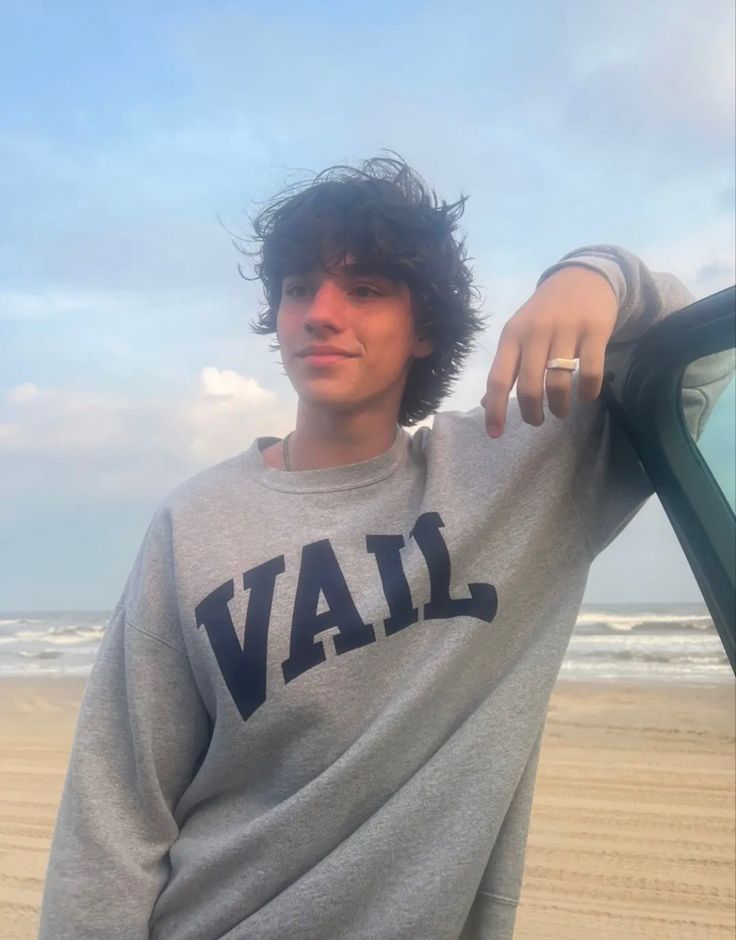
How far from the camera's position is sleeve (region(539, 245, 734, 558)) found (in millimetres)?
1181

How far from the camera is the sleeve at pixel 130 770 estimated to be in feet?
4.11

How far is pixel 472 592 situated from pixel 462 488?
0.17 metres

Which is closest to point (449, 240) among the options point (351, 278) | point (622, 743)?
point (351, 278)

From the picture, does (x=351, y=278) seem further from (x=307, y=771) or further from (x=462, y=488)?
(x=307, y=771)

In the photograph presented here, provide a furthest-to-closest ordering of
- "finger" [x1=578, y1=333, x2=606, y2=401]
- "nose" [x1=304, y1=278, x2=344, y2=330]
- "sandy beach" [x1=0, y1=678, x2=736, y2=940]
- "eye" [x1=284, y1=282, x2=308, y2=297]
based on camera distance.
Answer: "sandy beach" [x1=0, y1=678, x2=736, y2=940] → "eye" [x1=284, y1=282, x2=308, y2=297] → "nose" [x1=304, y1=278, x2=344, y2=330] → "finger" [x1=578, y1=333, x2=606, y2=401]

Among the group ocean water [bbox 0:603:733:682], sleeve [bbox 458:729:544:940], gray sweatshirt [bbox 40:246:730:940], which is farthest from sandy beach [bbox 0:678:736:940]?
ocean water [bbox 0:603:733:682]

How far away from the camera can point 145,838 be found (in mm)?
1312

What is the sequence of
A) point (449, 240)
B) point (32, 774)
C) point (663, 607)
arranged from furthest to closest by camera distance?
point (663, 607) → point (32, 774) → point (449, 240)

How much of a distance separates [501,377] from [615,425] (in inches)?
8.2

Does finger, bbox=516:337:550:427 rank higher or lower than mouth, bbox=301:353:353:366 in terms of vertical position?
lower

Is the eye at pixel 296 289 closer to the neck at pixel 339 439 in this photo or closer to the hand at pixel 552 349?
the neck at pixel 339 439

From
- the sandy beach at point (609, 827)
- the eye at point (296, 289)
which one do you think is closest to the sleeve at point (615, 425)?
the eye at point (296, 289)

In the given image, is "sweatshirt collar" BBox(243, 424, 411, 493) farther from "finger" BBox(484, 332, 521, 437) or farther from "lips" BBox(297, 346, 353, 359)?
"finger" BBox(484, 332, 521, 437)

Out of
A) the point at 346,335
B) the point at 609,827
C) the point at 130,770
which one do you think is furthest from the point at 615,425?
the point at 609,827
